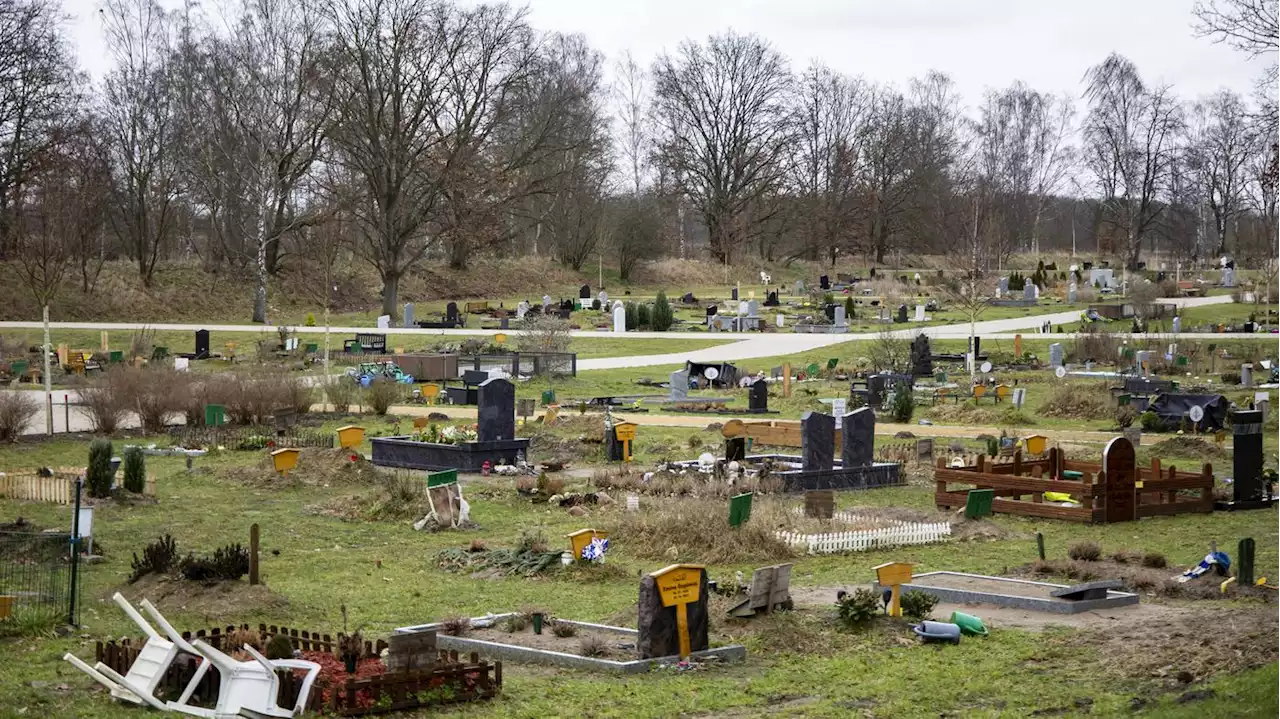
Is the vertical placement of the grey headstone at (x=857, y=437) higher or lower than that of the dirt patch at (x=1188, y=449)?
higher

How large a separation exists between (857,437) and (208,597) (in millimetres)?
12812

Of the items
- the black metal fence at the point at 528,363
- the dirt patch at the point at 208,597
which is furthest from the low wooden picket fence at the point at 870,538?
the black metal fence at the point at 528,363

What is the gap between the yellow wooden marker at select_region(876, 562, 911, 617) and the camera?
14023 millimetres

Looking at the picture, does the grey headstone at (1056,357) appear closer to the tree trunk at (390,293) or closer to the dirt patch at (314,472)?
the dirt patch at (314,472)

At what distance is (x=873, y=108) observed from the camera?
106m

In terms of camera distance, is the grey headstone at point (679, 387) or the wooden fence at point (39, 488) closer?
the wooden fence at point (39, 488)

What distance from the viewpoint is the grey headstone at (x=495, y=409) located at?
2609 cm

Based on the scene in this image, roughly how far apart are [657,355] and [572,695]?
38.6 m

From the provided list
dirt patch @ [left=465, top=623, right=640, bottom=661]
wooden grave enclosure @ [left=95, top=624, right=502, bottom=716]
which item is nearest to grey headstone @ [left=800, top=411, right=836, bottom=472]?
dirt patch @ [left=465, top=623, right=640, bottom=661]

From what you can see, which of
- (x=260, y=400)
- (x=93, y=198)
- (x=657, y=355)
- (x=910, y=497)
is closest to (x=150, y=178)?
(x=93, y=198)

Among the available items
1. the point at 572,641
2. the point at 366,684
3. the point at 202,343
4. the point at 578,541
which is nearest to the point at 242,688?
the point at 366,684

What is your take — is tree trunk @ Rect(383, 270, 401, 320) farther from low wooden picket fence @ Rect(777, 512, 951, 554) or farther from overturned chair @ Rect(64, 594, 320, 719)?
overturned chair @ Rect(64, 594, 320, 719)

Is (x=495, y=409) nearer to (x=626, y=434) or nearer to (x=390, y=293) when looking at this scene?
(x=626, y=434)

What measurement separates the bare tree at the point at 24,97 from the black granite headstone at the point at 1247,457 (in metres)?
50.6
